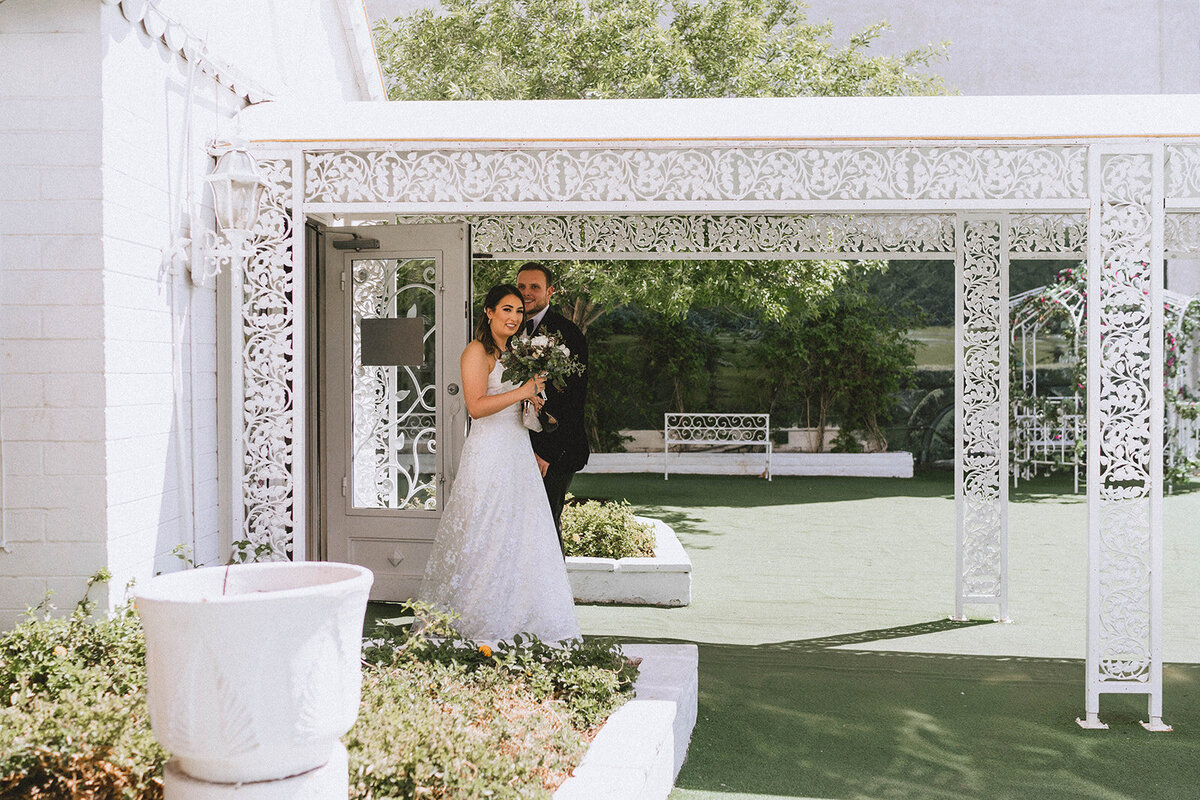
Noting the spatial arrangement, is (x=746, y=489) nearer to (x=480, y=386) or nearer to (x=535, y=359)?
(x=480, y=386)

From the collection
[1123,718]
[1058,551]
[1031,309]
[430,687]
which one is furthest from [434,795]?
[1031,309]

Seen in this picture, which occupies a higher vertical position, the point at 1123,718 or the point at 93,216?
the point at 93,216

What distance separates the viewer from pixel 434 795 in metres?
3.19

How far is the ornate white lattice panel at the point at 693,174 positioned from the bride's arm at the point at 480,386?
2.64 ft

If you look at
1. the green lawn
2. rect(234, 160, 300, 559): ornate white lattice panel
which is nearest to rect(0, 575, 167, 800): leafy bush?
rect(234, 160, 300, 559): ornate white lattice panel

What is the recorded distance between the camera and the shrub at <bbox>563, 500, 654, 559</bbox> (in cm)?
788

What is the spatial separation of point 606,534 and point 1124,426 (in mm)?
3938

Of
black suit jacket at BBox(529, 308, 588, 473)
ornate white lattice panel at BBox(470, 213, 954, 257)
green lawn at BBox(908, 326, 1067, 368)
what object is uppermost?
ornate white lattice panel at BBox(470, 213, 954, 257)

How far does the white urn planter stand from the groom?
11.3ft

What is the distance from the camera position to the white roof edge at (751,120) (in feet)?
16.5

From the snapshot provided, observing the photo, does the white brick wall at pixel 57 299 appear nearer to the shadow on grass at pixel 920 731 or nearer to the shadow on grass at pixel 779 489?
the shadow on grass at pixel 920 731

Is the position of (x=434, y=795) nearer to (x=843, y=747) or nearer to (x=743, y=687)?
(x=843, y=747)

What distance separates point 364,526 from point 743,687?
2.92m

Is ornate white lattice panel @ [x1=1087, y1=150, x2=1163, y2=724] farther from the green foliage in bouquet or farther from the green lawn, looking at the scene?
the green lawn
